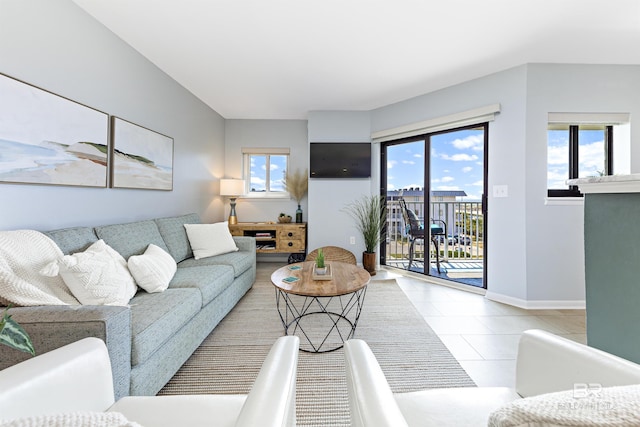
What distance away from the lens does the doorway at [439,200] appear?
3275mm

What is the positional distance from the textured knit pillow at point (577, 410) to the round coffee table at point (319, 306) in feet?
4.45

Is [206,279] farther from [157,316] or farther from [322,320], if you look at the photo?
[322,320]

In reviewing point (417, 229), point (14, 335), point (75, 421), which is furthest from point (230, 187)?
point (75, 421)

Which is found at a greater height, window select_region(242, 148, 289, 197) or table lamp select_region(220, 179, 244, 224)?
window select_region(242, 148, 289, 197)

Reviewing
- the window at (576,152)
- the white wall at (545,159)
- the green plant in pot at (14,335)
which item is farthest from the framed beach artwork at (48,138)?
the window at (576,152)

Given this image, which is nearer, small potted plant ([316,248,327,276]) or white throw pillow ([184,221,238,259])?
small potted plant ([316,248,327,276])

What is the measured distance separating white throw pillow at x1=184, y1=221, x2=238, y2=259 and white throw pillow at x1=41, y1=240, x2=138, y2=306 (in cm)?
119

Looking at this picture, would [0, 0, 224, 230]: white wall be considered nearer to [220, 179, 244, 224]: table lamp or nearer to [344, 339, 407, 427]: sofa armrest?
[220, 179, 244, 224]: table lamp

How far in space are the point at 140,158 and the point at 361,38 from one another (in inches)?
91.5

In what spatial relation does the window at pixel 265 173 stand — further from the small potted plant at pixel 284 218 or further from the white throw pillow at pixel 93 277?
the white throw pillow at pixel 93 277

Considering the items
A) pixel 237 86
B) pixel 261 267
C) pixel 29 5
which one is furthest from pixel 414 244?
pixel 29 5

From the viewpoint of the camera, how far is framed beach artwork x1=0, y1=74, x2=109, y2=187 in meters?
1.50

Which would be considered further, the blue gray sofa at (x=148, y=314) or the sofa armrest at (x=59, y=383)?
the blue gray sofa at (x=148, y=314)

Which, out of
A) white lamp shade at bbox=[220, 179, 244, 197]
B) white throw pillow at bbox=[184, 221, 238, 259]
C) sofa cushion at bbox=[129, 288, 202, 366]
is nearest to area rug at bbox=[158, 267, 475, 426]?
sofa cushion at bbox=[129, 288, 202, 366]
